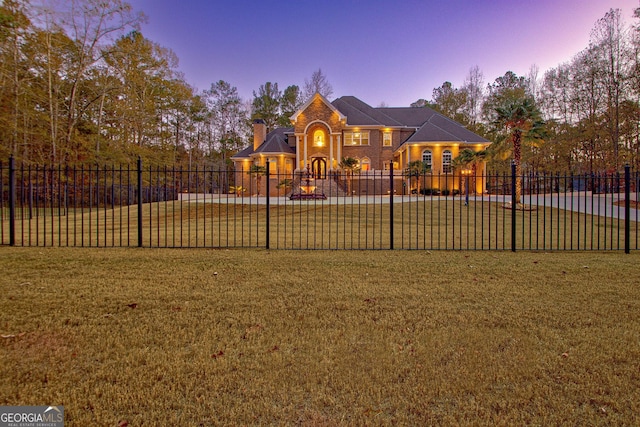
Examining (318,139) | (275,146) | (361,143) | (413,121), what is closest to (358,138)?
(361,143)

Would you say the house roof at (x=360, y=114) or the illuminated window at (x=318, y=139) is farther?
the house roof at (x=360, y=114)

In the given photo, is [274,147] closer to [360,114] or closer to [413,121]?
[360,114]

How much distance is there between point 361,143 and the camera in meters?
34.1

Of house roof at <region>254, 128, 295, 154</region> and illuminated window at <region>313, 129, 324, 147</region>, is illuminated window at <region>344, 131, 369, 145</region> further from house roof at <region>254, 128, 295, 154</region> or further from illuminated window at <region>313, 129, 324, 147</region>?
house roof at <region>254, 128, 295, 154</region>

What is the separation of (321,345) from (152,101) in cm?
3500

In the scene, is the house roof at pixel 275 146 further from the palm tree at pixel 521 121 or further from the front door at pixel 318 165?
the palm tree at pixel 521 121

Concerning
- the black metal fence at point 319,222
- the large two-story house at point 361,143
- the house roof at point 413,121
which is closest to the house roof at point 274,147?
the large two-story house at point 361,143

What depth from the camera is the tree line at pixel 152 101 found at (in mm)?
20234

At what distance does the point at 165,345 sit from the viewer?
3340 millimetres

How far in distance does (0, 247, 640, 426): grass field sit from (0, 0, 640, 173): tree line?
15.3 m

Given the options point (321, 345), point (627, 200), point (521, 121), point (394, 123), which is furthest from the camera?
point (394, 123)

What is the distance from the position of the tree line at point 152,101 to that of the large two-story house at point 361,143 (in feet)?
14.5

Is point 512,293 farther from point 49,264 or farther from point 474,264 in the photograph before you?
point 49,264

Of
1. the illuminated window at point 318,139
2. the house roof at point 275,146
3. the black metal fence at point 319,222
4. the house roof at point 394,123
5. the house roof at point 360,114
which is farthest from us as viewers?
the house roof at point 275,146
